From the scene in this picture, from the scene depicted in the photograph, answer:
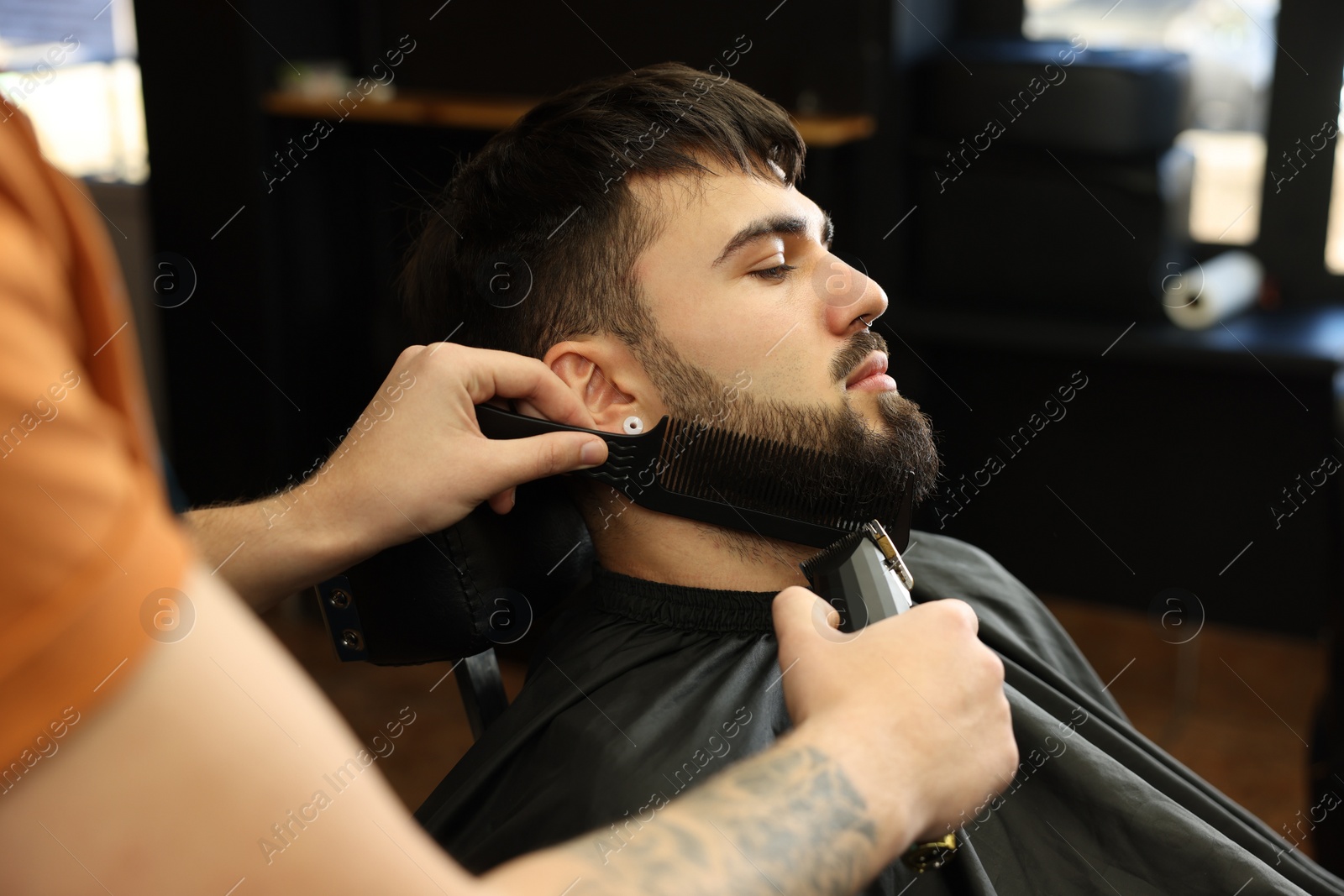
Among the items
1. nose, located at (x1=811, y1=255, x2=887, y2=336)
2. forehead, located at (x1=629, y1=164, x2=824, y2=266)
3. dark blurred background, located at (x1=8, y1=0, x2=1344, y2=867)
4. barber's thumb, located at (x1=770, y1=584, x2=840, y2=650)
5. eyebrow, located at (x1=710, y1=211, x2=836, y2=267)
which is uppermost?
forehead, located at (x1=629, y1=164, x2=824, y2=266)

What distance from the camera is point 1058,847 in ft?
4.23

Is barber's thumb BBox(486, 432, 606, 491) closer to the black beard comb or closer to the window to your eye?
the black beard comb

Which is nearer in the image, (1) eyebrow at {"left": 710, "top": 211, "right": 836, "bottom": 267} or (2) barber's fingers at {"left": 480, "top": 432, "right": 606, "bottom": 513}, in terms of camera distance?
(2) barber's fingers at {"left": 480, "top": 432, "right": 606, "bottom": 513}

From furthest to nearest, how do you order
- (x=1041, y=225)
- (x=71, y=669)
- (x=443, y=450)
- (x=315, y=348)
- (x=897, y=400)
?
(x=315, y=348) → (x=1041, y=225) → (x=897, y=400) → (x=443, y=450) → (x=71, y=669)

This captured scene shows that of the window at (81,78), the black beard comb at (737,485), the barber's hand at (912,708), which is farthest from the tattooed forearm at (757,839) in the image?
the window at (81,78)

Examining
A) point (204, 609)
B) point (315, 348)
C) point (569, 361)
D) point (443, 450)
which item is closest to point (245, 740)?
point (204, 609)

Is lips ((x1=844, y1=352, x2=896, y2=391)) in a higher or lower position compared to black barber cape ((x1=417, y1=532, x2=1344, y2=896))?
higher

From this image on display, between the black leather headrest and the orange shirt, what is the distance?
77cm

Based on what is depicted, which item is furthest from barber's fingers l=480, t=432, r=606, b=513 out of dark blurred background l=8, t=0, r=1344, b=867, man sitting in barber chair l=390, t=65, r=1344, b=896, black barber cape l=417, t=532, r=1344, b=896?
dark blurred background l=8, t=0, r=1344, b=867

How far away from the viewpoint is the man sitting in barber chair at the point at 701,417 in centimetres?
124

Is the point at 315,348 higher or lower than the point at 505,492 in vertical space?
lower

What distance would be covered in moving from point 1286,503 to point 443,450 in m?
2.81

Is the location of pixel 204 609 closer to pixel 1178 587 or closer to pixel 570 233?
pixel 570 233

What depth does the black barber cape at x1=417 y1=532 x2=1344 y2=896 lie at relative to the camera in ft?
3.82
